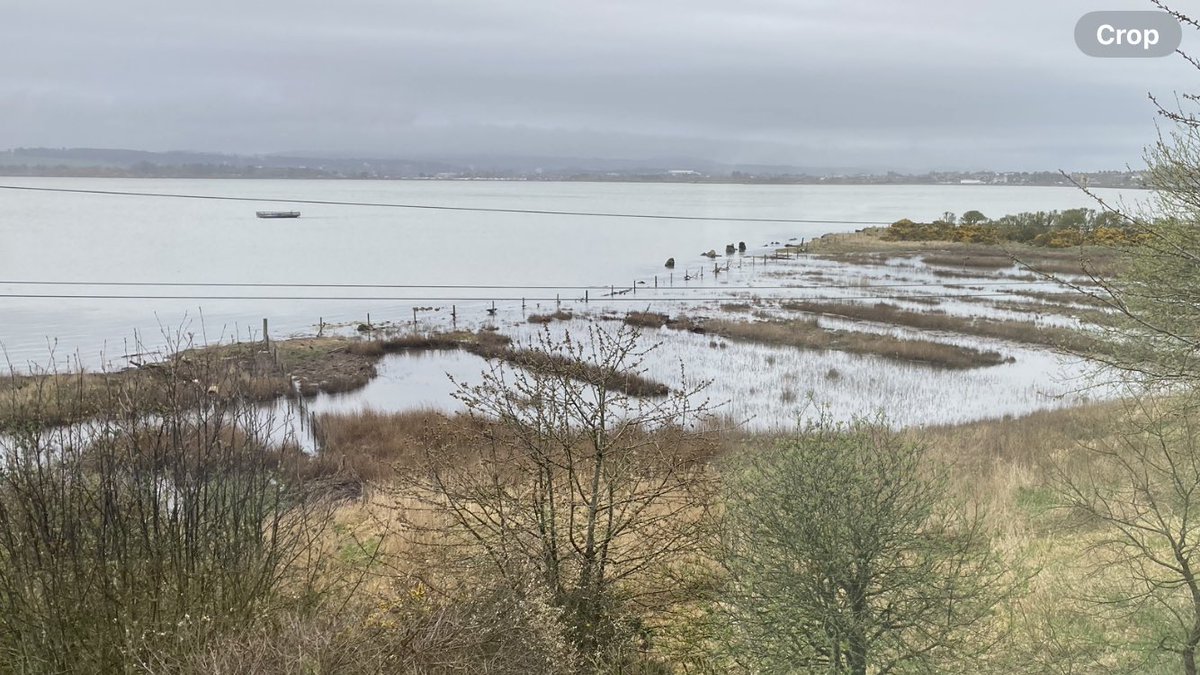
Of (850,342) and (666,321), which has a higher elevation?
(666,321)

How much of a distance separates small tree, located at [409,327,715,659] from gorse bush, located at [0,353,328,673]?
1.65 metres

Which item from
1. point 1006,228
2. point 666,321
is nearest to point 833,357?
point 666,321

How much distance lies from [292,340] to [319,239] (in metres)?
46.5

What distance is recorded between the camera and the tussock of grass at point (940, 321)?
33.1m

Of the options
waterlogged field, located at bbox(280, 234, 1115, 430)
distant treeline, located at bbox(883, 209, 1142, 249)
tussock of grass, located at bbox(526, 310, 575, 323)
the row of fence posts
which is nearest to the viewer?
the row of fence posts

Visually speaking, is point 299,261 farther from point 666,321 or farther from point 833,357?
point 833,357

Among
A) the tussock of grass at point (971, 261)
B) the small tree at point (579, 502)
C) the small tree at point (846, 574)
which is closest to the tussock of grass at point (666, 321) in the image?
the tussock of grass at point (971, 261)

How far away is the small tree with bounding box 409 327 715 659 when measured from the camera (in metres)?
6.82

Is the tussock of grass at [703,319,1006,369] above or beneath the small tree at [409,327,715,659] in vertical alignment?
beneath

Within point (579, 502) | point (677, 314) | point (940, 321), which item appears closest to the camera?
point (579, 502)

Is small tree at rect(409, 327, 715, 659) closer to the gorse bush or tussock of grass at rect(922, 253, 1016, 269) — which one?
the gorse bush

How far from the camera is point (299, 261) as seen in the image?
188 feet

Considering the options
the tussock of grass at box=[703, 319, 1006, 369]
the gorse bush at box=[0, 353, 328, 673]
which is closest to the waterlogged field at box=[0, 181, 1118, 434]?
the tussock of grass at box=[703, 319, 1006, 369]

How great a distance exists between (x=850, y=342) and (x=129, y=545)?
31763 millimetres
